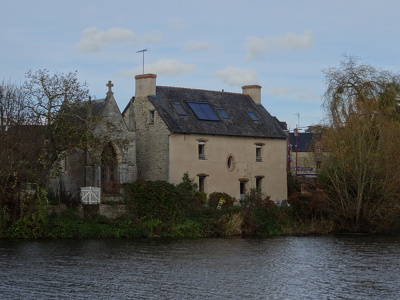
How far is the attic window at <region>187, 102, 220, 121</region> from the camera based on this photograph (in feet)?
164

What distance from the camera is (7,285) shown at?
22750mm

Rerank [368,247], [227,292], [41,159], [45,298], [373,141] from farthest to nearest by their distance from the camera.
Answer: [373,141], [41,159], [368,247], [227,292], [45,298]

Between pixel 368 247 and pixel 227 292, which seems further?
pixel 368 247

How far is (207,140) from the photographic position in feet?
162

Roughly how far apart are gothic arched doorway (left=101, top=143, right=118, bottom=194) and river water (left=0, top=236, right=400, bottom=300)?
23.8 feet

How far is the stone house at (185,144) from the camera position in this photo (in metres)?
45.8

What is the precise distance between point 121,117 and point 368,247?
17.9m

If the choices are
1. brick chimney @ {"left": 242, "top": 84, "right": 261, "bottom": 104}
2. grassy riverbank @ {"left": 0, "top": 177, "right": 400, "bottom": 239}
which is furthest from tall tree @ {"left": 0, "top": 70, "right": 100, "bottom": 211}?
brick chimney @ {"left": 242, "top": 84, "right": 261, "bottom": 104}

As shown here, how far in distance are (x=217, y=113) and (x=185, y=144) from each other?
444cm

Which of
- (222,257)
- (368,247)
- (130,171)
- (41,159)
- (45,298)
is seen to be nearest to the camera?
(45,298)

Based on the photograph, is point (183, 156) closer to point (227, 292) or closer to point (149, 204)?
point (149, 204)

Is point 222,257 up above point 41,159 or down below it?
below

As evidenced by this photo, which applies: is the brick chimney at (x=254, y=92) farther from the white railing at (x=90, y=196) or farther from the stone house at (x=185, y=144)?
the white railing at (x=90, y=196)

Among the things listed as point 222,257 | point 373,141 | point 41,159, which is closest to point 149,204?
point 41,159
